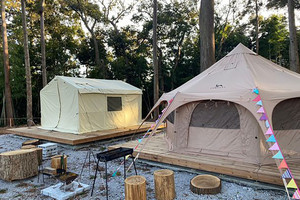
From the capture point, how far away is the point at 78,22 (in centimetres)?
1506

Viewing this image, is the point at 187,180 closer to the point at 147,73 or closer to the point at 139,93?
the point at 139,93

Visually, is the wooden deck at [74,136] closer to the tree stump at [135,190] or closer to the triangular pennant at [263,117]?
the tree stump at [135,190]

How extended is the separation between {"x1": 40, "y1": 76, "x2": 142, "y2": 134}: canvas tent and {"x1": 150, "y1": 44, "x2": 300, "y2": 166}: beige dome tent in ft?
12.4

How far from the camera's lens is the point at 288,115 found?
3.71m

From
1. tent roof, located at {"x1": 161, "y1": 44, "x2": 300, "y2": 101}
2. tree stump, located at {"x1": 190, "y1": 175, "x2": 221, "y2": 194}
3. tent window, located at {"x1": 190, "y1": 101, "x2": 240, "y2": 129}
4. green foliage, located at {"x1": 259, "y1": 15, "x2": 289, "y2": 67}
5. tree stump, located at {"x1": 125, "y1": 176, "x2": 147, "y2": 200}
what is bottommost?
tree stump, located at {"x1": 190, "y1": 175, "x2": 221, "y2": 194}

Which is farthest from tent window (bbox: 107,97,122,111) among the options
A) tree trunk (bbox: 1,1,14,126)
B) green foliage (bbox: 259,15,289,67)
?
green foliage (bbox: 259,15,289,67)

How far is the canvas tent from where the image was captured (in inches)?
268

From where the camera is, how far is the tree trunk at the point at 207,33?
653 centimetres

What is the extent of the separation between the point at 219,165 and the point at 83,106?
4.98 m

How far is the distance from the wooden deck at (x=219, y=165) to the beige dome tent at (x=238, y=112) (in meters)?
0.18

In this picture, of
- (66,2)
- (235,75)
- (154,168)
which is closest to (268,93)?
(235,75)

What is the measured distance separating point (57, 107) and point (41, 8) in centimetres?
684

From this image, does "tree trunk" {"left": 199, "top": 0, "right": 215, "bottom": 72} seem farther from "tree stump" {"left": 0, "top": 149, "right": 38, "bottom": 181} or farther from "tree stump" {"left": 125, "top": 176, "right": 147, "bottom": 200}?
"tree stump" {"left": 0, "top": 149, "right": 38, "bottom": 181}

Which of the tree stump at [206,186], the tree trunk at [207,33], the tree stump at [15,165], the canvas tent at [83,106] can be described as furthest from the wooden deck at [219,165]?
the tree trunk at [207,33]
